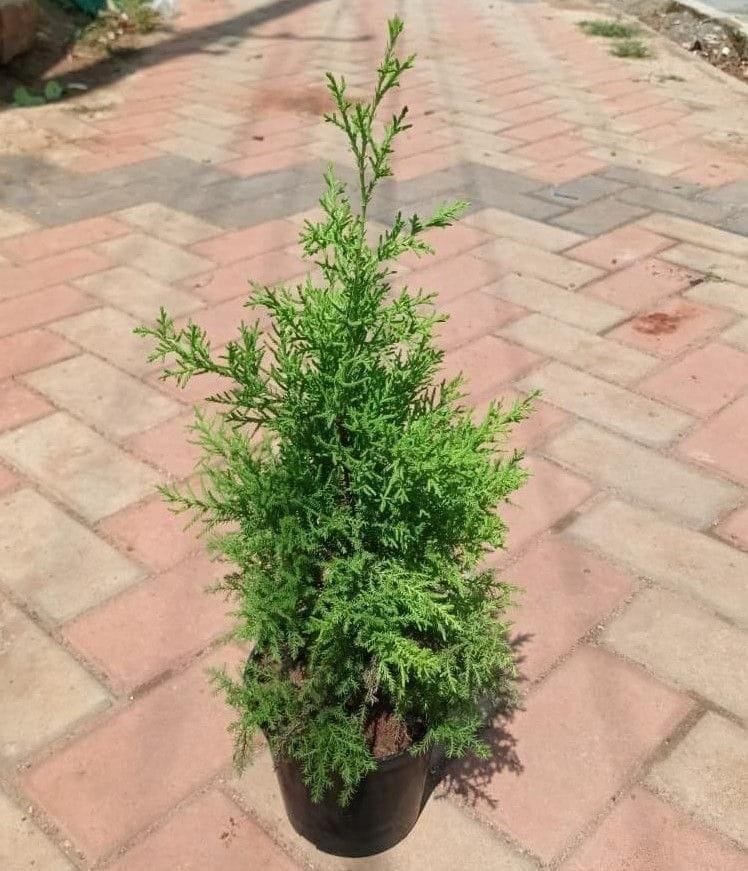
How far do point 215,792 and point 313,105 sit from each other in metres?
6.05

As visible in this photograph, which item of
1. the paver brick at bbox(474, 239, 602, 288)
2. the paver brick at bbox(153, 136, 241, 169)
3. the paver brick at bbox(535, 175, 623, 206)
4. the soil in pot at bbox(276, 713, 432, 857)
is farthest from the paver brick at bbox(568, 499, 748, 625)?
the paver brick at bbox(153, 136, 241, 169)

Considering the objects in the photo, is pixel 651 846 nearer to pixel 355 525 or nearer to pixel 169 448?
pixel 355 525

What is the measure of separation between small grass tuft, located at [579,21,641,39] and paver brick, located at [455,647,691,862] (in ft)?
27.9

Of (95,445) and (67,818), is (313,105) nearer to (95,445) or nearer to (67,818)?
(95,445)

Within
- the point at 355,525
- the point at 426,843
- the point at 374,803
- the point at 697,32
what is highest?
the point at 355,525

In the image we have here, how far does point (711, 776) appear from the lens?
2.33m

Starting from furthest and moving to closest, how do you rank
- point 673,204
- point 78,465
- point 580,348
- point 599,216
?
1. point 673,204
2. point 599,216
3. point 580,348
4. point 78,465

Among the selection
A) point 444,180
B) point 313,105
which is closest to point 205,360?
point 444,180

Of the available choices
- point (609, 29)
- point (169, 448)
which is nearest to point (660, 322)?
point (169, 448)

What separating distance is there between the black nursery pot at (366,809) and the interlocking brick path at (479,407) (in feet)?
0.17

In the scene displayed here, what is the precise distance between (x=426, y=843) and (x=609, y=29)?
9328 millimetres

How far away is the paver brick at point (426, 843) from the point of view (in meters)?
2.12

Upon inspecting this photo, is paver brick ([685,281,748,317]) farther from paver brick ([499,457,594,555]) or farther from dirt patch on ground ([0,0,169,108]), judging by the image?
dirt patch on ground ([0,0,169,108])

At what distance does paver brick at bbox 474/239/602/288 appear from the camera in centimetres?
482
